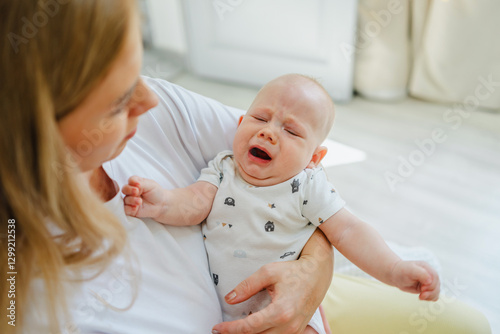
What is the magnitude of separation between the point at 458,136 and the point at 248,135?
1665 mm

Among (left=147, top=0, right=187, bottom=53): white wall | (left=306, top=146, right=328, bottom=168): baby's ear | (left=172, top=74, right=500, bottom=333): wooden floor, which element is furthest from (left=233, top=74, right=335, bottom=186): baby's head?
(left=147, top=0, right=187, bottom=53): white wall

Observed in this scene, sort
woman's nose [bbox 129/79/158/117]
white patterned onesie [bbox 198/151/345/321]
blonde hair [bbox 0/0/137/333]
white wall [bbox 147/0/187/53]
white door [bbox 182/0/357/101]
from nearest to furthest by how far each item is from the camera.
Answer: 1. blonde hair [bbox 0/0/137/333]
2. woman's nose [bbox 129/79/158/117]
3. white patterned onesie [bbox 198/151/345/321]
4. white door [bbox 182/0/357/101]
5. white wall [bbox 147/0/187/53]

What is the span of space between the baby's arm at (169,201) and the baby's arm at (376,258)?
0.85ft

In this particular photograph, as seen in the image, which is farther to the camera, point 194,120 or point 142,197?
point 194,120

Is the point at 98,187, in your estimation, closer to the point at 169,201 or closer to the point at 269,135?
the point at 169,201

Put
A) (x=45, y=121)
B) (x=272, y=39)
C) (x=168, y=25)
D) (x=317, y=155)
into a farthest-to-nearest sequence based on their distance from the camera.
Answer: (x=168, y=25), (x=272, y=39), (x=317, y=155), (x=45, y=121)

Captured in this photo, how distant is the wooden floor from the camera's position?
1.77m

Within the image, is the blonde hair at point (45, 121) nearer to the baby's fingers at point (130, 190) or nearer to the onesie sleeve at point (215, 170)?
the baby's fingers at point (130, 190)

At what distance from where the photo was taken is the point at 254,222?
968mm

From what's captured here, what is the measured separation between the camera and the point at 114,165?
839 mm

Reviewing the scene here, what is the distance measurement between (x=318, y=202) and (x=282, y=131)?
175 millimetres

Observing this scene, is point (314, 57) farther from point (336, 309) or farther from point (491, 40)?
point (336, 309)

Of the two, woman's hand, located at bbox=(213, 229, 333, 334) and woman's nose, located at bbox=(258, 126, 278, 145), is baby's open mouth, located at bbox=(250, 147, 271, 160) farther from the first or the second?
woman's hand, located at bbox=(213, 229, 333, 334)

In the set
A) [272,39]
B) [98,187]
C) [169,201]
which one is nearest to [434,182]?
[272,39]
